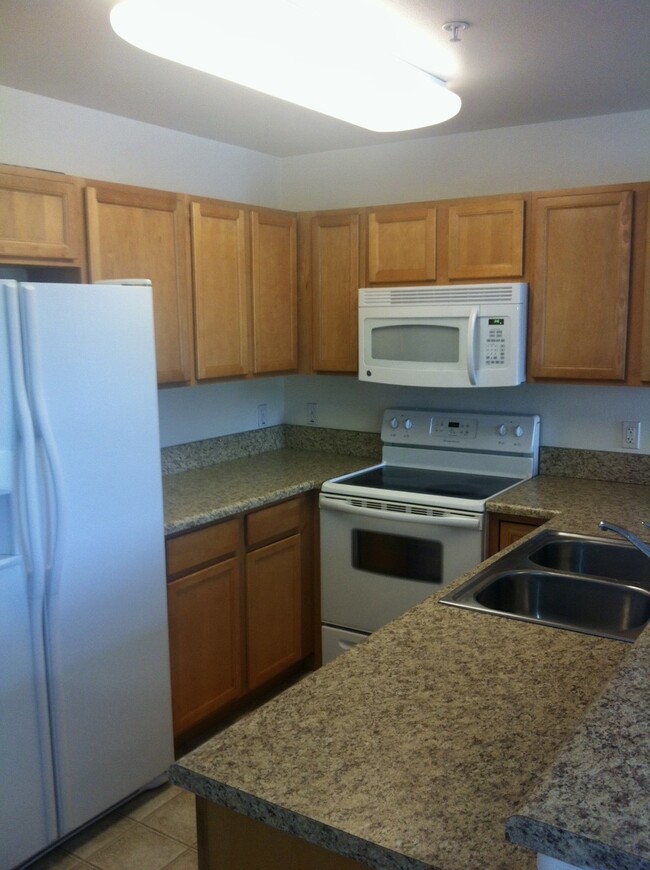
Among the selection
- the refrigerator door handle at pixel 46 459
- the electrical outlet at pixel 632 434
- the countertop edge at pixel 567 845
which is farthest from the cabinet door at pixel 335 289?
the countertop edge at pixel 567 845

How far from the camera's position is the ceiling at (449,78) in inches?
77.7

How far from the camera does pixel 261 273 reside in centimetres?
335

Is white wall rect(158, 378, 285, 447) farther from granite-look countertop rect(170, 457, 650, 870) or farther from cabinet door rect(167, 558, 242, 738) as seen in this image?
granite-look countertop rect(170, 457, 650, 870)

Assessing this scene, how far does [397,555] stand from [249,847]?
6.29 ft

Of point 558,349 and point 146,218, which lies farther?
point 558,349

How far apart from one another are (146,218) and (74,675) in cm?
158

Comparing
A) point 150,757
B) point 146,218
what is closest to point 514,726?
point 150,757

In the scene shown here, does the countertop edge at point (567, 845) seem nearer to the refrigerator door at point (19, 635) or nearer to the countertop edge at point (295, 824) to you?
the countertop edge at point (295, 824)

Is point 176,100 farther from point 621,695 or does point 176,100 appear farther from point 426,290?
point 621,695

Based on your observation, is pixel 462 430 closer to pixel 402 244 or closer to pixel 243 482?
pixel 402 244

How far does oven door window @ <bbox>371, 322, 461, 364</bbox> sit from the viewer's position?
123 inches

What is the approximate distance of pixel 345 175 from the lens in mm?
3738

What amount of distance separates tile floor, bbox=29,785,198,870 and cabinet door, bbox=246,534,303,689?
2.10ft

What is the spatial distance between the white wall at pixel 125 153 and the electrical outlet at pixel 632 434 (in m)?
2.03
